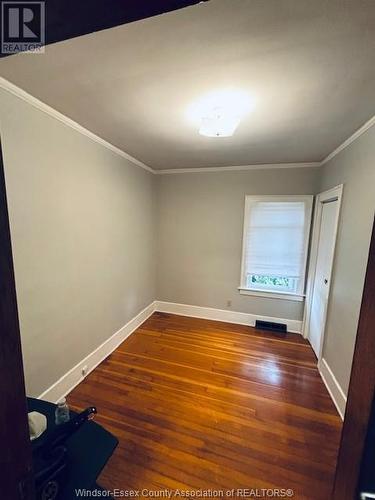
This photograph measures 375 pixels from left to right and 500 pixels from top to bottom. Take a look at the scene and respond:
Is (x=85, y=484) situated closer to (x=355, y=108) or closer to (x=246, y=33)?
(x=246, y=33)

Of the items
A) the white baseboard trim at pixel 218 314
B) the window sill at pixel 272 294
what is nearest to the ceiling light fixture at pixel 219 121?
the window sill at pixel 272 294

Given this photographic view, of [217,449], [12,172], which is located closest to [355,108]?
[12,172]

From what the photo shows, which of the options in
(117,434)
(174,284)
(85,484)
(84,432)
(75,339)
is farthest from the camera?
(174,284)

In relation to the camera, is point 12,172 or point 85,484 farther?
point 12,172

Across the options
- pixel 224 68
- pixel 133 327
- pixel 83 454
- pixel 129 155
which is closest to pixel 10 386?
pixel 83 454

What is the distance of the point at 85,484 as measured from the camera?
1.01 m

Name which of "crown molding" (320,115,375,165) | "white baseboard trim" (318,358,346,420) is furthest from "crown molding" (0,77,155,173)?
"white baseboard trim" (318,358,346,420)

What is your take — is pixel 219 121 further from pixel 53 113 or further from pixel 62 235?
pixel 62 235

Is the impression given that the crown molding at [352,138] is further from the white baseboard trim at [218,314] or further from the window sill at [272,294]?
the white baseboard trim at [218,314]

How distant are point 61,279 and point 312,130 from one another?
2.68 m

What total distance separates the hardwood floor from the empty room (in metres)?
0.01

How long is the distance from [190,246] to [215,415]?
2413mm

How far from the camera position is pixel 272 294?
352 centimetres

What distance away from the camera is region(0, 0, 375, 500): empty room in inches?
35.5
